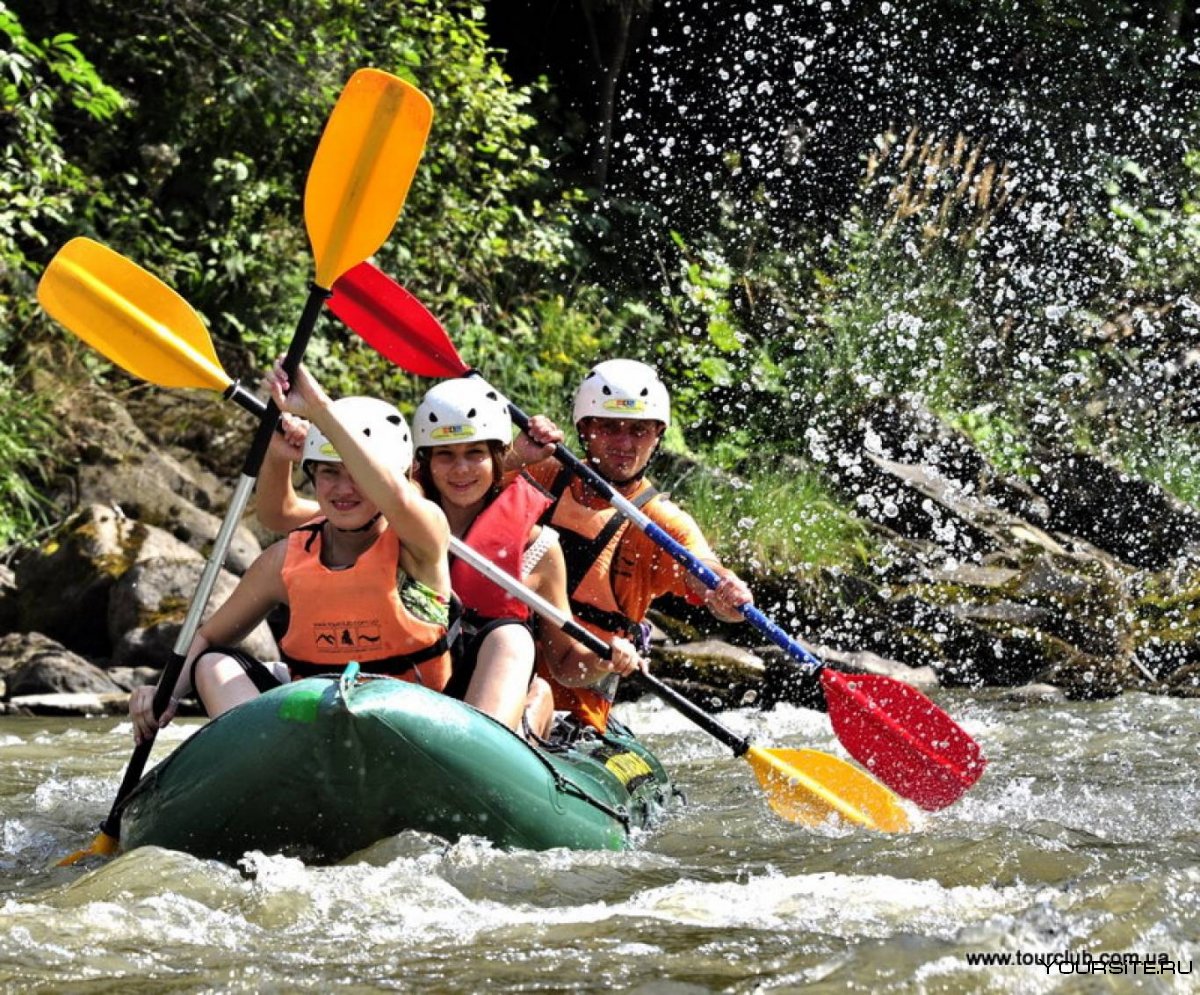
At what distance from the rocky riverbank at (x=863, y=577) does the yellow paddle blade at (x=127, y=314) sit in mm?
3243

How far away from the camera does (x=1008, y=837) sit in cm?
452

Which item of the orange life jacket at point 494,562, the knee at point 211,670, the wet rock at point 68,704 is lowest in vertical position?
the wet rock at point 68,704

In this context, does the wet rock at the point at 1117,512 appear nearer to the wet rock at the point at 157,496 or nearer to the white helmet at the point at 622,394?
the wet rock at the point at 157,496

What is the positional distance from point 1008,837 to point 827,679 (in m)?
1.33

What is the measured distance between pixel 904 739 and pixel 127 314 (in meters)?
2.79

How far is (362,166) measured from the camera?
4.53 metres

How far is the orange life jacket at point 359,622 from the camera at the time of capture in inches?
166

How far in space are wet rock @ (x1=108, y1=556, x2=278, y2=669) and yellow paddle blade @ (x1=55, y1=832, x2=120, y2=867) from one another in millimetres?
3449

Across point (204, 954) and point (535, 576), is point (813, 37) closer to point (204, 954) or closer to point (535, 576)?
point (535, 576)

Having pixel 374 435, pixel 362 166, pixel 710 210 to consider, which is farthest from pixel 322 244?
pixel 710 210

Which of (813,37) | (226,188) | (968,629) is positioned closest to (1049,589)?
(968,629)

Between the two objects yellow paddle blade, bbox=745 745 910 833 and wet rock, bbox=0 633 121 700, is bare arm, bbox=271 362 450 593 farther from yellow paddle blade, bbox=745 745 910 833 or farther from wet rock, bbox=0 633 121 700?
wet rock, bbox=0 633 121 700

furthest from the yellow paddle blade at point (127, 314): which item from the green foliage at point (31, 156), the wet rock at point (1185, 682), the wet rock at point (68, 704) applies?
the wet rock at point (1185, 682)

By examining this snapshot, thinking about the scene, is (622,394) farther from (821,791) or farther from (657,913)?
(657,913)
